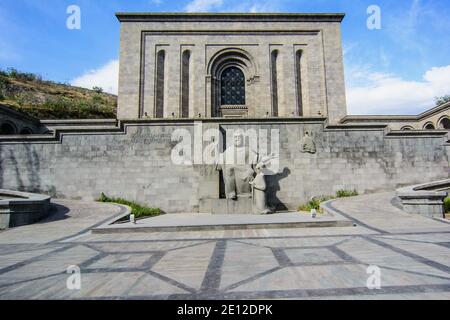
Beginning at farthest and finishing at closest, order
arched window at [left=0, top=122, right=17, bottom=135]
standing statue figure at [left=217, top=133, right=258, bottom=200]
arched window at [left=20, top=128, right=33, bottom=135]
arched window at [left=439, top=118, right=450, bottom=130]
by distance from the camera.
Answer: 1. arched window at [left=439, top=118, right=450, bottom=130]
2. arched window at [left=20, top=128, right=33, bottom=135]
3. arched window at [left=0, top=122, right=17, bottom=135]
4. standing statue figure at [left=217, top=133, right=258, bottom=200]

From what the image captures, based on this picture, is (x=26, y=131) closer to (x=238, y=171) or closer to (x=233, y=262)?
(x=238, y=171)

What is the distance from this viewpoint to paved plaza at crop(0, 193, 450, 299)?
3.51 metres

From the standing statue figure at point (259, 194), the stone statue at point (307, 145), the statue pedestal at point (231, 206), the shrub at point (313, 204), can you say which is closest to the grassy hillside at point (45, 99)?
the statue pedestal at point (231, 206)

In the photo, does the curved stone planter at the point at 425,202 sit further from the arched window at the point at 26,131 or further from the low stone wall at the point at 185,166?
the arched window at the point at 26,131

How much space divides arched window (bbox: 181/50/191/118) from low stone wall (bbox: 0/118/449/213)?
30.6 feet

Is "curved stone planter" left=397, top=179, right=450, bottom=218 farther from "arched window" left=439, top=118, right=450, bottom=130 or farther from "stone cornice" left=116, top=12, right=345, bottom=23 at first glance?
"stone cornice" left=116, top=12, right=345, bottom=23

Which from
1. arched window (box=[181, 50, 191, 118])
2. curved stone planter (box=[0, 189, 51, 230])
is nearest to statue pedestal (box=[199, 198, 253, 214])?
curved stone planter (box=[0, 189, 51, 230])

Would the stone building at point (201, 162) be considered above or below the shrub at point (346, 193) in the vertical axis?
above

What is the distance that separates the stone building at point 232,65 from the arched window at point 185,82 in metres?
0.09

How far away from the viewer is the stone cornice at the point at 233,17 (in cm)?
2245

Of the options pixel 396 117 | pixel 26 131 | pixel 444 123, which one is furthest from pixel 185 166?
pixel 444 123

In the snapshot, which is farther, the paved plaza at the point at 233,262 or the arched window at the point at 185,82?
the arched window at the point at 185,82

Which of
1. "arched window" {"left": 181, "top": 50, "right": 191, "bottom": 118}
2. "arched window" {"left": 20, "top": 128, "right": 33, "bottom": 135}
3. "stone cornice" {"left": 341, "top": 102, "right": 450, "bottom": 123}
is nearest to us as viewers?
"arched window" {"left": 20, "top": 128, "right": 33, "bottom": 135}

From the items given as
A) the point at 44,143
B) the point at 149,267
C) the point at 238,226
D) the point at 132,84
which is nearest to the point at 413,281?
the point at 149,267
